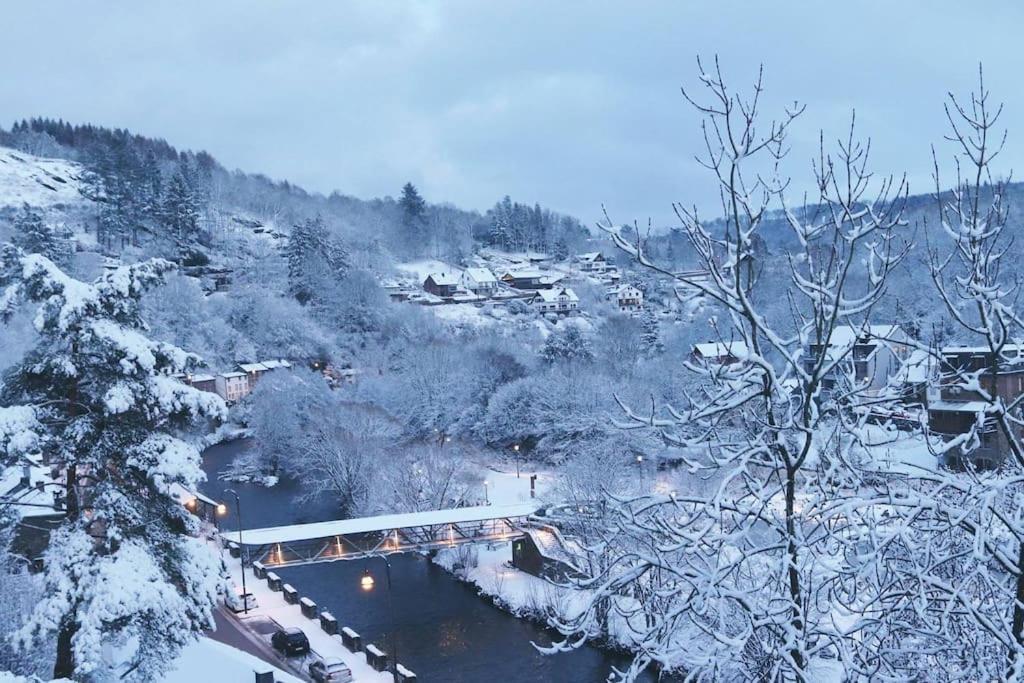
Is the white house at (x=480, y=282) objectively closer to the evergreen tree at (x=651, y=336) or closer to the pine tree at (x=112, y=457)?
the evergreen tree at (x=651, y=336)

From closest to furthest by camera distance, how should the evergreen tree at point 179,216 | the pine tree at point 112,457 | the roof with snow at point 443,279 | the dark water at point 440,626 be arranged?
the pine tree at point 112,457 < the dark water at point 440,626 < the evergreen tree at point 179,216 < the roof with snow at point 443,279

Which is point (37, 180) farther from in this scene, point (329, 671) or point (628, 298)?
point (329, 671)

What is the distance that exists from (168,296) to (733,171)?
5314 cm

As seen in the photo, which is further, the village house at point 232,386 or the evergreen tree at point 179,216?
the evergreen tree at point 179,216

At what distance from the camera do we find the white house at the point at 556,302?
219 ft

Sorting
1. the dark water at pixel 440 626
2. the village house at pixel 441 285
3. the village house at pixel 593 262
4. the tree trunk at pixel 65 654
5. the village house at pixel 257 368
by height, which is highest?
the village house at pixel 593 262

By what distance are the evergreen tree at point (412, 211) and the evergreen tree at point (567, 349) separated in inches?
2248

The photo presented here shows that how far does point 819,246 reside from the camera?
4.25m

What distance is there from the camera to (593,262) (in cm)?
8894

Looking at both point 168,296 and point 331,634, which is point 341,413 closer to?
point 331,634

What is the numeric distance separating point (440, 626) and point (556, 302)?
4813cm

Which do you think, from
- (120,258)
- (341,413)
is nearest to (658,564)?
(341,413)

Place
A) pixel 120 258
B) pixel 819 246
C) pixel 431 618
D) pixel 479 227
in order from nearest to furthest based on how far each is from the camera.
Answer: pixel 819 246 → pixel 431 618 → pixel 120 258 → pixel 479 227

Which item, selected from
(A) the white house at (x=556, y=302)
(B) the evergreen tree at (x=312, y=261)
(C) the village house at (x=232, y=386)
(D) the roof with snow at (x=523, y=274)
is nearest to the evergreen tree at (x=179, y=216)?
(B) the evergreen tree at (x=312, y=261)
